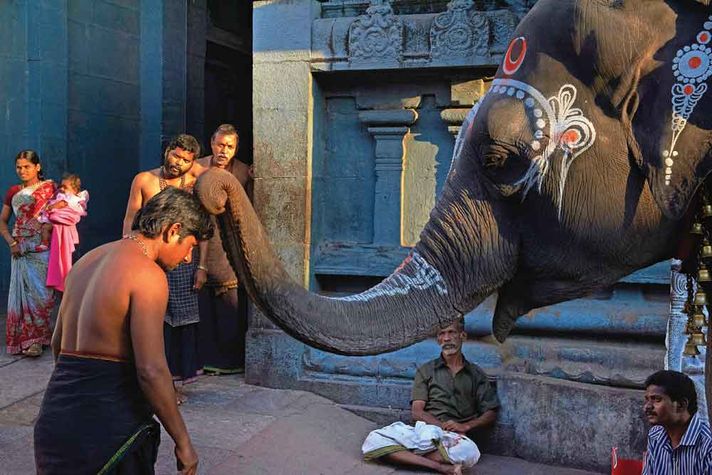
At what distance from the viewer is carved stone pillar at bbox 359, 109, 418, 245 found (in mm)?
5777

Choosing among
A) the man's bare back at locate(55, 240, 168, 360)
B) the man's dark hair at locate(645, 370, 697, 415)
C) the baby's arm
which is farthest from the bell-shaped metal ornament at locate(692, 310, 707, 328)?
the baby's arm

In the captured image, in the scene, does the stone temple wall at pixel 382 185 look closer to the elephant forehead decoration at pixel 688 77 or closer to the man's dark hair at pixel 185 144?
the man's dark hair at pixel 185 144

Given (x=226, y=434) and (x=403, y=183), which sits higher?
(x=403, y=183)

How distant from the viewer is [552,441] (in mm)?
5129

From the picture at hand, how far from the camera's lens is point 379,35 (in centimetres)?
565

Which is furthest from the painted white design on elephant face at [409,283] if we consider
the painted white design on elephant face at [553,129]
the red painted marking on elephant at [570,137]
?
the red painted marking on elephant at [570,137]

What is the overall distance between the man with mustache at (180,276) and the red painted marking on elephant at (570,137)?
3.45 metres

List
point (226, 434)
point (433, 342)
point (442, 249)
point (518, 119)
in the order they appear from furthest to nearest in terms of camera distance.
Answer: point (433, 342), point (226, 434), point (442, 249), point (518, 119)

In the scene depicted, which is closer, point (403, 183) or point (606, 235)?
point (606, 235)

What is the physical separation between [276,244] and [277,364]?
82cm

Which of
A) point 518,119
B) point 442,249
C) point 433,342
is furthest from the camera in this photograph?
point 433,342

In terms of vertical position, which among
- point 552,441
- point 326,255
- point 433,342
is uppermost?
point 326,255

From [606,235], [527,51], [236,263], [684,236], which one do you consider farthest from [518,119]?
[236,263]

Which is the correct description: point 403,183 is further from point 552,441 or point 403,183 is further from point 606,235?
point 606,235
